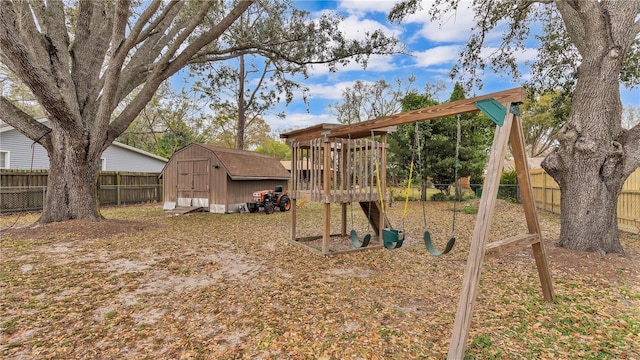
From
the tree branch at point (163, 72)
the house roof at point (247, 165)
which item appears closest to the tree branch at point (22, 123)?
the tree branch at point (163, 72)

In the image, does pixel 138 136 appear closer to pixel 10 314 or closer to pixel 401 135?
pixel 401 135

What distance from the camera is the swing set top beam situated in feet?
9.17

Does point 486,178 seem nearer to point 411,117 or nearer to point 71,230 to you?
point 411,117

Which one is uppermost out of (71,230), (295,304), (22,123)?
(22,123)

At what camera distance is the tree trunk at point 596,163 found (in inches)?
193

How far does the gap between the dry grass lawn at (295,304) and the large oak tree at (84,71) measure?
223 cm

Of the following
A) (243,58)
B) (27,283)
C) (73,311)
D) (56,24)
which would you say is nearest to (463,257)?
(73,311)

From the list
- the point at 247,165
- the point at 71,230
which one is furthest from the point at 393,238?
the point at 247,165

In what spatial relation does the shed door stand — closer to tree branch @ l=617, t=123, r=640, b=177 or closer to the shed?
the shed

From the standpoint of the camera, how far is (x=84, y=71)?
848 cm

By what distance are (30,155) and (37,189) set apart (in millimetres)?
2921

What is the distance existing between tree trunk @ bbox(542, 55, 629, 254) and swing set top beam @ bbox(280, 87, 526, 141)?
3.33 meters

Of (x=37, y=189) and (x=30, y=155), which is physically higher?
(x=30, y=155)

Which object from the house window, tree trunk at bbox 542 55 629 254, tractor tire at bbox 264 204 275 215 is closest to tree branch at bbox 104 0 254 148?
tractor tire at bbox 264 204 275 215
